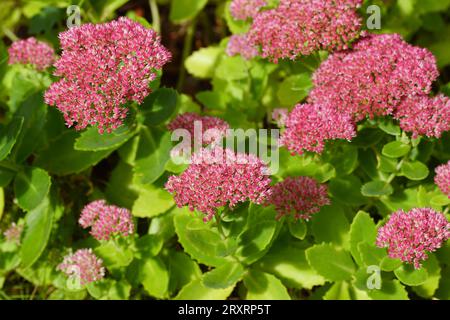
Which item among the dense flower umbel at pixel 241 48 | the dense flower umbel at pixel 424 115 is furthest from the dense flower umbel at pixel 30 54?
the dense flower umbel at pixel 424 115

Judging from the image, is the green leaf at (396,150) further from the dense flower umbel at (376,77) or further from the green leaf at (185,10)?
the green leaf at (185,10)

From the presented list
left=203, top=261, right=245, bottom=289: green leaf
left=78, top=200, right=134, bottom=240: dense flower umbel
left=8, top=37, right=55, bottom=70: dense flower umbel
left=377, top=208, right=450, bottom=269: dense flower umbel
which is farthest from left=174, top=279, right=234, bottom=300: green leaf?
left=8, top=37, right=55, bottom=70: dense flower umbel

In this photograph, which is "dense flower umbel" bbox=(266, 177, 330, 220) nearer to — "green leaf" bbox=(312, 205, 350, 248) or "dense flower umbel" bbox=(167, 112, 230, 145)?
"green leaf" bbox=(312, 205, 350, 248)

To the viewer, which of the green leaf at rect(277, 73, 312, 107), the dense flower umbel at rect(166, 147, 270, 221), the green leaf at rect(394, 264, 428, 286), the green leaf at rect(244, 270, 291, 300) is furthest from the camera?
the green leaf at rect(277, 73, 312, 107)

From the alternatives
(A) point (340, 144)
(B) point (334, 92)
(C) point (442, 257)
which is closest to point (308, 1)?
(B) point (334, 92)

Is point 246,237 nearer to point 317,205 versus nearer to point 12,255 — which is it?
point 317,205

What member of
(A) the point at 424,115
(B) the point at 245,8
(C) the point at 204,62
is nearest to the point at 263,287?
(A) the point at 424,115
